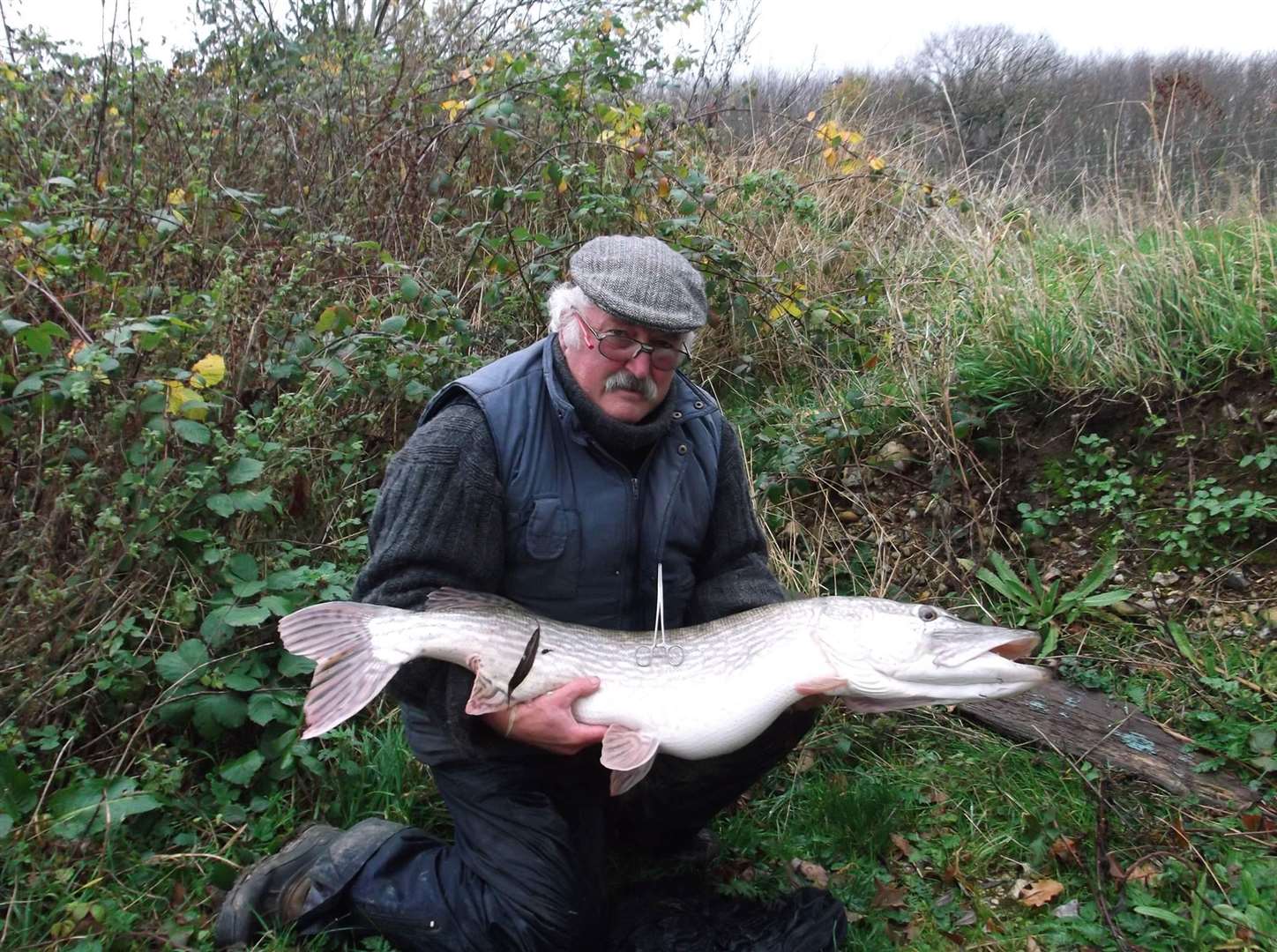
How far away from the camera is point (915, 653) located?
2.32 meters

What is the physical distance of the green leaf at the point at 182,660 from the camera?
293cm

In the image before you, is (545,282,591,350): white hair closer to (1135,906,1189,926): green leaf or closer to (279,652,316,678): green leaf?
(279,652,316,678): green leaf

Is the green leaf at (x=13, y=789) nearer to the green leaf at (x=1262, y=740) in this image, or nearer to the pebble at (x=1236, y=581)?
the green leaf at (x=1262, y=740)

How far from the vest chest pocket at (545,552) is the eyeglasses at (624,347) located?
0.41 meters

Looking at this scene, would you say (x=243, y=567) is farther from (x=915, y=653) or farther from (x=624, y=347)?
(x=915, y=653)

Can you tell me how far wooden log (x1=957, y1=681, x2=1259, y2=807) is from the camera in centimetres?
290

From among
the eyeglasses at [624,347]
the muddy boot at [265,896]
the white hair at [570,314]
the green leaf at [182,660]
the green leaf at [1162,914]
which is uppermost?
the white hair at [570,314]

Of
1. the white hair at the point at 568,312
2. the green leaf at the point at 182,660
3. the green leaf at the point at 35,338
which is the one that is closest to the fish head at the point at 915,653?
the white hair at the point at 568,312

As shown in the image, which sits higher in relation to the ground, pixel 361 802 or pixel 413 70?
pixel 413 70

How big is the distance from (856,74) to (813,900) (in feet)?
25.7

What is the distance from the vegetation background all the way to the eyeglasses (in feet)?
4.64

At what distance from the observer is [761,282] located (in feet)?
16.0

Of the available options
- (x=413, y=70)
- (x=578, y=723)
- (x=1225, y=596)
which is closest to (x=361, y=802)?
(x=578, y=723)

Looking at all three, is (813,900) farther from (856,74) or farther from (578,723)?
(856,74)
